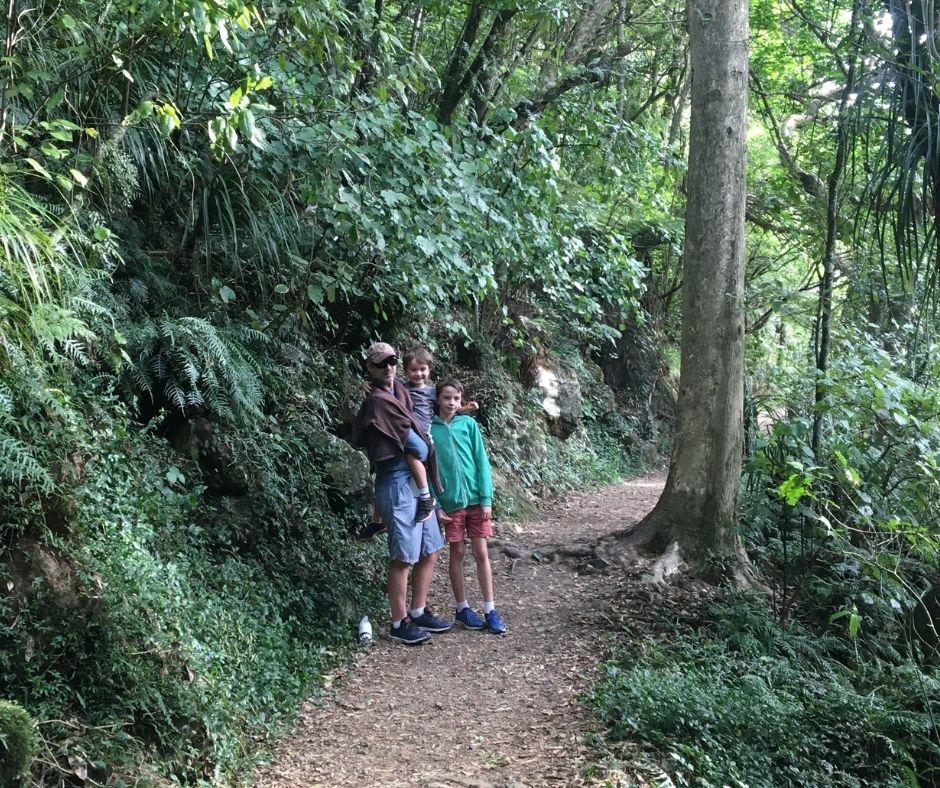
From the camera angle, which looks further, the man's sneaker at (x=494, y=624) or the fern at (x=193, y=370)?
the man's sneaker at (x=494, y=624)

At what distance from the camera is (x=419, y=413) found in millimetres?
6262

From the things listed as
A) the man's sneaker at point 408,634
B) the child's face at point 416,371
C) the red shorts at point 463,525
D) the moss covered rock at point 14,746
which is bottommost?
the man's sneaker at point 408,634

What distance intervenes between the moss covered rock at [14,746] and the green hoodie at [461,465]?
135 inches

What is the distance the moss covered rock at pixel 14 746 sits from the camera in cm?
306

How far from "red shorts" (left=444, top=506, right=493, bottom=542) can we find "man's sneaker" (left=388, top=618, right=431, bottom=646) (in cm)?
70

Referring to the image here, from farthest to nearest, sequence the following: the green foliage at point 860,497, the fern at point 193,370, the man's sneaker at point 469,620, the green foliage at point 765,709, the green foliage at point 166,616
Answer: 1. the man's sneaker at point 469,620
2. the green foliage at point 860,497
3. the fern at point 193,370
4. the green foliage at point 765,709
5. the green foliage at point 166,616

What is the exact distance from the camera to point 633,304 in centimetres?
1103

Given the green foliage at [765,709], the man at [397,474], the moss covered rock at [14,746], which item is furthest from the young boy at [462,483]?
the moss covered rock at [14,746]

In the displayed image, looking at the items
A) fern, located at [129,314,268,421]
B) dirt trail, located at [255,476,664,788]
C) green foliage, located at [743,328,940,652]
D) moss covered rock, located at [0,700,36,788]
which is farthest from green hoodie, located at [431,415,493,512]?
moss covered rock, located at [0,700,36,788]

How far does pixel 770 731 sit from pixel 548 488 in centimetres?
765

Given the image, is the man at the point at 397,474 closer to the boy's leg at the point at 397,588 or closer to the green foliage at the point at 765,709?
the boy's leg at the point at 397,588

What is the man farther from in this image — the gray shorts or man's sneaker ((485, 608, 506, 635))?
man's sneaker ((485, 608, 506, 635))

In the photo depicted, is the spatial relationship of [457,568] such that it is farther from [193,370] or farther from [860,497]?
[860,497]

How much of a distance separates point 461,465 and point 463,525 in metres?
0.49
